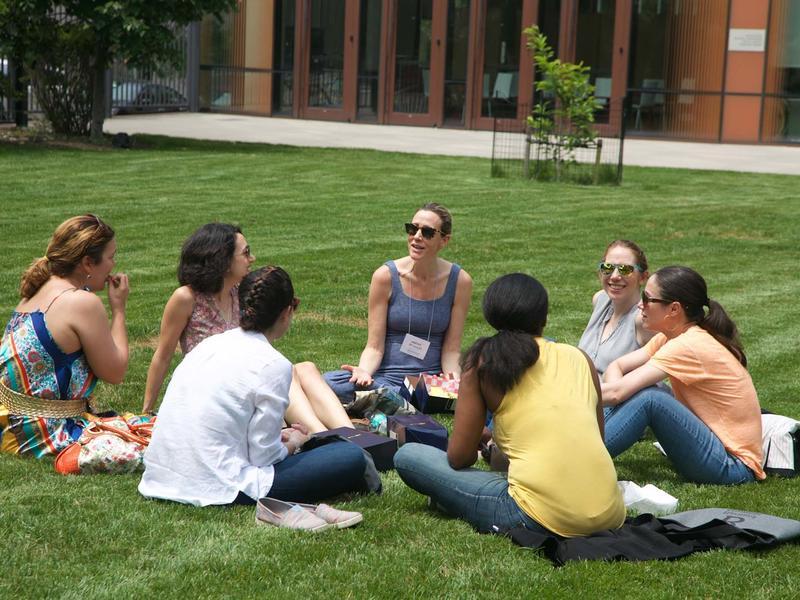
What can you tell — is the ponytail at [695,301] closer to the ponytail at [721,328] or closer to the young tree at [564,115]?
the ponytail at [721,328]

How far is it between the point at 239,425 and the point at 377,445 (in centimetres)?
106

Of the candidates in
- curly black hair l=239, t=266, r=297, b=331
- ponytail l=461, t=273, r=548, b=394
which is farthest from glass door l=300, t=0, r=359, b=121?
ponytail l=461, t=273, r=548, b=394

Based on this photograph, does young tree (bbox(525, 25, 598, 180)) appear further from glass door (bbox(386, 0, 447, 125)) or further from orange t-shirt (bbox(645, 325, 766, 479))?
orange t-shirt (bbox(645, 325, 766, 479))

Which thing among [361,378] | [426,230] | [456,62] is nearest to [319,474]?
[361,378]

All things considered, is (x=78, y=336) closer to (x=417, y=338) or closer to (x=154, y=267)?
(x=417, y=338)

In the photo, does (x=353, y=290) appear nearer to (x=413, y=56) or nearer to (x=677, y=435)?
(x=677, y=435)

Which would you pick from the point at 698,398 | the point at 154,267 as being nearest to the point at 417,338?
the point at 698,398

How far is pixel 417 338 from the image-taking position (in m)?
7.20

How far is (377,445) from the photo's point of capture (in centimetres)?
575

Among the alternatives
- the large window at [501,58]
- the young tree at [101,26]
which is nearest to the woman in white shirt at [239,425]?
the young tree at [101,26]

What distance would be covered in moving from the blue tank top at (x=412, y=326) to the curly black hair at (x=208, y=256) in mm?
1241

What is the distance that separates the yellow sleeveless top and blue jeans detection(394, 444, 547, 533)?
0.22 feet

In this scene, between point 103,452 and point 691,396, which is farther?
point 691,396

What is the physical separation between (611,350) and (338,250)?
584 cm
